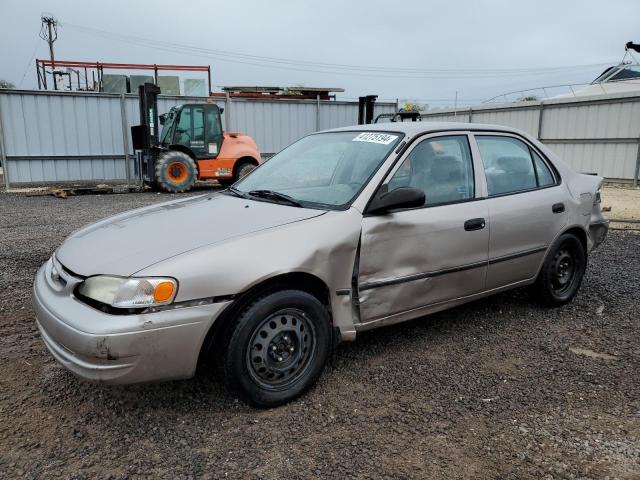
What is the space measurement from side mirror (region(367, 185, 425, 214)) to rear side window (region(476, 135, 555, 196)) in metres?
1.01

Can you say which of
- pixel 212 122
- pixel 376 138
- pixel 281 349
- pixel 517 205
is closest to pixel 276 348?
pixel 281 349

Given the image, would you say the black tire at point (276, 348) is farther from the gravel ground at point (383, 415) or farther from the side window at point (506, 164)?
the side window at point (506, 164)

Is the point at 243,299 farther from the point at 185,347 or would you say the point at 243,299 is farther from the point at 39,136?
the point at 39,136

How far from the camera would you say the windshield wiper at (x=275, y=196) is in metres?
3.25

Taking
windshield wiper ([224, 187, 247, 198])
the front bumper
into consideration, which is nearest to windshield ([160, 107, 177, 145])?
windshield wiper ([224, 187, 247, 198])

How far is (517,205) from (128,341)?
117 inches

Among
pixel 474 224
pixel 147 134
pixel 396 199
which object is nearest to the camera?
pixel 396 199

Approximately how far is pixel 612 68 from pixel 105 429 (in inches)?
894

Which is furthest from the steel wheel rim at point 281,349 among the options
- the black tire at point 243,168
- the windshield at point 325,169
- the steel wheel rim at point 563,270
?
the black tire at point 243,168

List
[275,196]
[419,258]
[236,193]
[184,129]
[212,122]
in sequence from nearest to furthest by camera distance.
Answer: [419,258] → [275,196] → [236,193] → [184,129] → [212,122]

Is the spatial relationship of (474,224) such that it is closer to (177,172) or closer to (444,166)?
(444,166)

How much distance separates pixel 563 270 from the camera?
4.47m

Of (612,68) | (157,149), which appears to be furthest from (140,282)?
(612,68)

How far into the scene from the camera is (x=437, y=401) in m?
2.93
